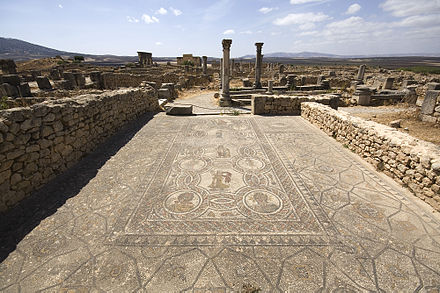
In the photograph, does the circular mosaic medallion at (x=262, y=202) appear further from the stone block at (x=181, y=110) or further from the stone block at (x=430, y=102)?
the stone block at (x=430, y=102)

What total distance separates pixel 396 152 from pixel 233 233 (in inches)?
139

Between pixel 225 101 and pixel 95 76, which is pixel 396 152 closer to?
pixel 225 101

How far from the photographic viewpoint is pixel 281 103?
8.89 meters

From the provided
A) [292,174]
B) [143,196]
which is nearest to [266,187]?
[292,174]

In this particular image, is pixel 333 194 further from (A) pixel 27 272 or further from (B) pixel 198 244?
(A) pixel 27 272

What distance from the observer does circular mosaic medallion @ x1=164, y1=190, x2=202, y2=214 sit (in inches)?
124

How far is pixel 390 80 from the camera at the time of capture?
1605cm

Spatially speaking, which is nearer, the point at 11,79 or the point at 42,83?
the point at 11,79

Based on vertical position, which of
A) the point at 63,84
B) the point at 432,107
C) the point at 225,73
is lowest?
the point at 432,107

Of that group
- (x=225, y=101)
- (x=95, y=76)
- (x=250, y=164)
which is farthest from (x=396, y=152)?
(x=95, y=76)

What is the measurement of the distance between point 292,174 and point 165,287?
3017 mm

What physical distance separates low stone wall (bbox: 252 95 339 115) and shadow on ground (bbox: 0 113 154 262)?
19.4ft

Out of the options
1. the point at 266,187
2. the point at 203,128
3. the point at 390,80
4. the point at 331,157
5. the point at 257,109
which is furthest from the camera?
the point at 390,80

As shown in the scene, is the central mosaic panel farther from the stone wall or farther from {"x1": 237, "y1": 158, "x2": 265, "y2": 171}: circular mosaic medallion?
the stone wall
